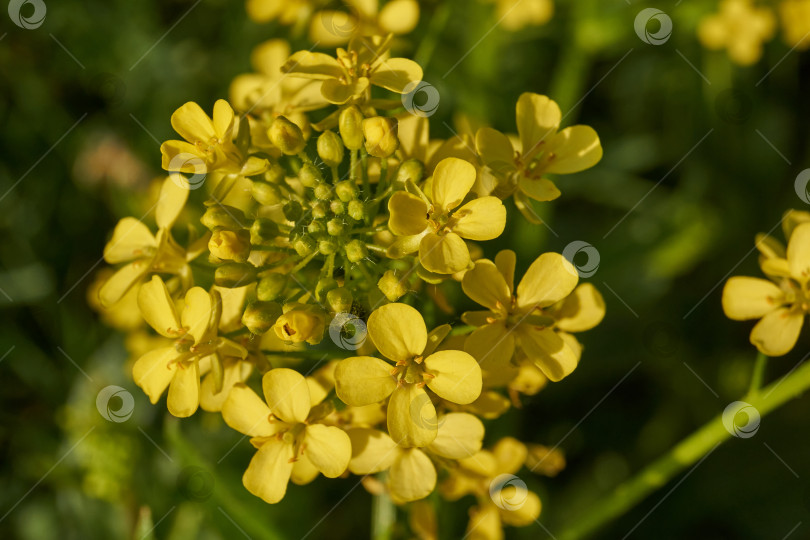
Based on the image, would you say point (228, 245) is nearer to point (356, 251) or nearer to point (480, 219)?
point (356, 251)

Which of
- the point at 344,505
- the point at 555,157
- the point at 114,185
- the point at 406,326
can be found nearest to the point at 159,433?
the point at 344,505

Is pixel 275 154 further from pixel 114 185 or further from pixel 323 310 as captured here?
pixel 114 185

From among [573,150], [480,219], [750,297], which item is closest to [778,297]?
[750,297]

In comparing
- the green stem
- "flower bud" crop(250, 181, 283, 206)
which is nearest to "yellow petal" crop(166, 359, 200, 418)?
"flower bud" crop(250, 181, 283, 206)

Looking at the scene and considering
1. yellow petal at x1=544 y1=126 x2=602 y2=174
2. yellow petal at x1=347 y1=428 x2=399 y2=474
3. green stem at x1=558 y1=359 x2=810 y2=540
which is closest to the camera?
yellow petal at x1=347 y1=428 x2=399 y2=474

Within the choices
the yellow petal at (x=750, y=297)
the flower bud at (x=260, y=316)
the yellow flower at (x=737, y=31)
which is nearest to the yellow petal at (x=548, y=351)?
the yellow petal at (x=750, y=297)

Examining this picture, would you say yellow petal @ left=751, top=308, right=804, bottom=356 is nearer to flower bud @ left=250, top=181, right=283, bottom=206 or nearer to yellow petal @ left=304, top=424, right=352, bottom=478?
yellow petal @ left=304, top=424, right=352, bottom=478
